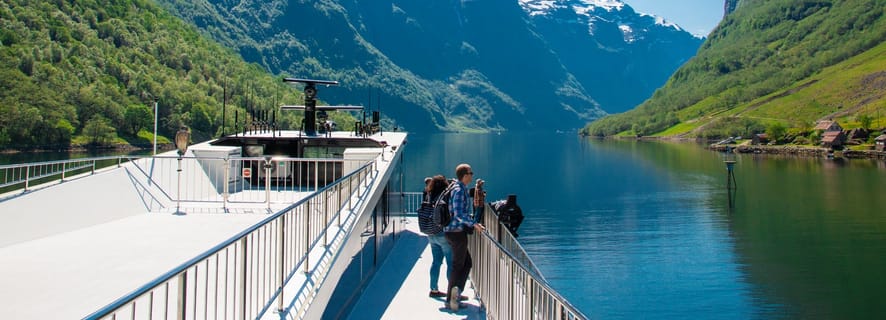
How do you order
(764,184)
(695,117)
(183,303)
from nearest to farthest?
(183,303)
(764,184)
(695,117)

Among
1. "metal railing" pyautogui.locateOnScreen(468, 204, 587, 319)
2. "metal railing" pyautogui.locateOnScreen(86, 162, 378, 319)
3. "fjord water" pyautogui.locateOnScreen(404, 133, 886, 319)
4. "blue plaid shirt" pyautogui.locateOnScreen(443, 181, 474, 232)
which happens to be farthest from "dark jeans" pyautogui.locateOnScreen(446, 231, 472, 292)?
"fjord water" pyautogui.locateOnScreen(404, 133, 886, 319)

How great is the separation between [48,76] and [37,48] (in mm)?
13288

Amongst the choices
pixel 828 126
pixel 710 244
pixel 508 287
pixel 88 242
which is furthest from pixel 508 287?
pixel 828 126

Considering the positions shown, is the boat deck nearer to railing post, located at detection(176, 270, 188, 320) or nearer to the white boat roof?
the white boat roof

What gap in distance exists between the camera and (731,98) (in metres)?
197

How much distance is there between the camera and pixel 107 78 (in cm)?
12062

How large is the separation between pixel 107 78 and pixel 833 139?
5110 inches

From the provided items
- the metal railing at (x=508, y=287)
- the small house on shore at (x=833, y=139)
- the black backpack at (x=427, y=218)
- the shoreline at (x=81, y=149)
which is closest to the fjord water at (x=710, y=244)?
the metal railing at (x=508, y=287)

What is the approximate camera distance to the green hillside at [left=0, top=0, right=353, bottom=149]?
91250 millimetres

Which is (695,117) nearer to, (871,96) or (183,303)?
(871,96)

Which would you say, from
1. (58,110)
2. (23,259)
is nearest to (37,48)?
(58,110)

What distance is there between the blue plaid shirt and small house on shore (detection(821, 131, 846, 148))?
378ft

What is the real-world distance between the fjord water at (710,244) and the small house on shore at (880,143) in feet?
121

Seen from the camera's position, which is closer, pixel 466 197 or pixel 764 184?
pixel 466 197
